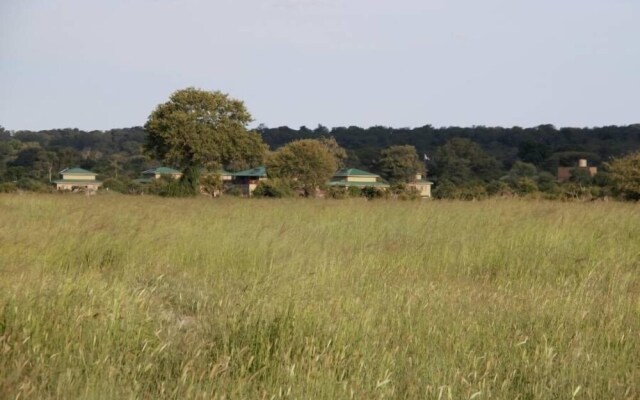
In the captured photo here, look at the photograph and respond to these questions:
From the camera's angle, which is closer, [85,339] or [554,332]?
[85,339]

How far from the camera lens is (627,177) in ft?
86.5

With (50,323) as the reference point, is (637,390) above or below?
below

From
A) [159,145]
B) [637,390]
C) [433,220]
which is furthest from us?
[159,145]

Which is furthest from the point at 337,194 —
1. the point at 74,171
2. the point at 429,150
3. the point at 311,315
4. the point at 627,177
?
the point at 429,150

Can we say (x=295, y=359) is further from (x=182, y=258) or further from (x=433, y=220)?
(x=433, y=220)

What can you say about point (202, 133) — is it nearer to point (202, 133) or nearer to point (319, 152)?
point (202, 133)

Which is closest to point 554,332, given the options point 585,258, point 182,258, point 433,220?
point 585,258

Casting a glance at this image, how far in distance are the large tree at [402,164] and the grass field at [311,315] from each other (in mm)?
62670

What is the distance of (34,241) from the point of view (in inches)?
293

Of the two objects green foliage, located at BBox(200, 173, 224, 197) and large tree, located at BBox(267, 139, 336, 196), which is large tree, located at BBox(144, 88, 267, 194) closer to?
green foliage, located at BBox(200, 173, 224, 197)

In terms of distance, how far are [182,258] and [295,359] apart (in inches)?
148

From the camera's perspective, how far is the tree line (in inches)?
1622

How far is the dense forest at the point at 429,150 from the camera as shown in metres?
68.5

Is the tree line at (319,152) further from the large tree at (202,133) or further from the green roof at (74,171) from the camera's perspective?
the green roof at (74,171)
